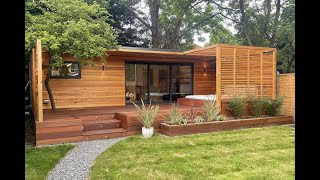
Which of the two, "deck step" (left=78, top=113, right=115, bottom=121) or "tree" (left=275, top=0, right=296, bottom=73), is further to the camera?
"tree" (left=275, top=0, right=296, bottom=73)

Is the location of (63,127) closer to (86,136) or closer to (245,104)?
(86,136)

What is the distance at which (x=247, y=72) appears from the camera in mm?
9633

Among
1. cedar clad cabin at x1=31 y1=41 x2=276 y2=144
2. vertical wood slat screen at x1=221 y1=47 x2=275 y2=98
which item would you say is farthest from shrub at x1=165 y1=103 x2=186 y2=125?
vertical wood slat screen at x1=221 y1=47 x2=275 y2=98

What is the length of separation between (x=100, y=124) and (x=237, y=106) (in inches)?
175

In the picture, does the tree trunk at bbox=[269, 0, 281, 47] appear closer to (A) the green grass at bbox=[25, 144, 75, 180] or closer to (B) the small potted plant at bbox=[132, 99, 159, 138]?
(B) the small potted plant at bbox=[132, 99, 159, 138]

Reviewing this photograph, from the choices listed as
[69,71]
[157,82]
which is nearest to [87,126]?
[69,71]

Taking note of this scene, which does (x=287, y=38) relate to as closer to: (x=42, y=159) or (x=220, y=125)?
(x=220, y=125)

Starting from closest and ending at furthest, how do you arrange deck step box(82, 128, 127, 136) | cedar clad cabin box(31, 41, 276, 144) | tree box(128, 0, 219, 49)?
deck step box(82, 128, 127, 136) < cedar clad cabin box(31, 41, 276, 144) < tree box(128, 0, 219, 49)

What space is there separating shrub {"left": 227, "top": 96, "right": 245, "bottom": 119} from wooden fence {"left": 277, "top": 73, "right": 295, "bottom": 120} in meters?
1.82

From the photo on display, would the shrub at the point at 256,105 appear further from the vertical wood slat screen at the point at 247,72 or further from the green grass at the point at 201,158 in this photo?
the green grass at the point at 201,158

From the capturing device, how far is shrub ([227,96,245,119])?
886 cm

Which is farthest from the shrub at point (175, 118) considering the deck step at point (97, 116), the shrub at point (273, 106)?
the shrub at point (273, 106)
